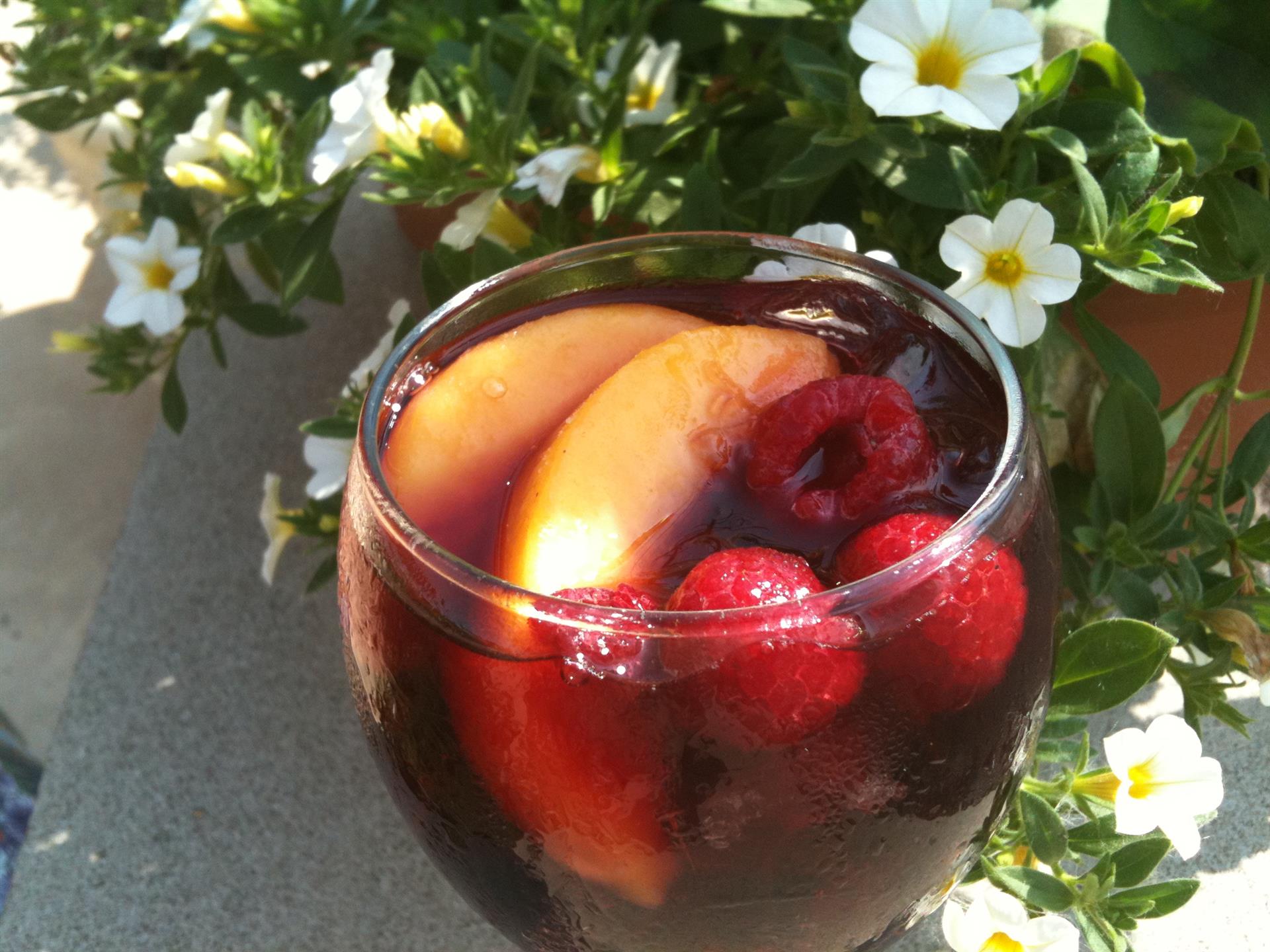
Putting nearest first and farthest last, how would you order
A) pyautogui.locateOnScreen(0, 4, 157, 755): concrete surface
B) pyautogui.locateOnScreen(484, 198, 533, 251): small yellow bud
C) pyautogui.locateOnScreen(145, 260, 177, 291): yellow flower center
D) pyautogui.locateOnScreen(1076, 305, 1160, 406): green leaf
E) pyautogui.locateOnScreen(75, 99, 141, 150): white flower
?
1. pyautogui.locateOnScreen(1076, 305, 1160, 406): green leaf
2. pyautogui.locateOnScreen(484, 198, 533, 251): small yellow bud
3. pyautogui.locateOnScreen(145, 260, 177, 291): yellow flower center
4. pyautogui.locateOnScreen(75, 99, 141, 150): white flower
5. pyautogui.locateOnScreen(0, 4, 157, 755): concrete surface

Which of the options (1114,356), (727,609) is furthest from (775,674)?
(1114,356)

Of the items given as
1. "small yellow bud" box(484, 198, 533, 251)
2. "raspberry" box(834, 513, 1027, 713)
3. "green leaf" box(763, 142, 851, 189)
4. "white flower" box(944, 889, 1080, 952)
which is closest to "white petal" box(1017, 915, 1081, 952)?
"white flower" box(944, 889, 1080, 952)

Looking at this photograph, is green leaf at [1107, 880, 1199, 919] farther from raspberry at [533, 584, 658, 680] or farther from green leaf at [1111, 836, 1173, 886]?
raspberry at [533, 584, 658, 680]

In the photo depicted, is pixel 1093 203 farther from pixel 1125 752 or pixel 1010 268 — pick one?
pixel 1125 752

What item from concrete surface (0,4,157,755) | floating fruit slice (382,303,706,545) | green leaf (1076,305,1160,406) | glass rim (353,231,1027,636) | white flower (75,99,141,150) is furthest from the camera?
concrete surface (0,4,157,755)

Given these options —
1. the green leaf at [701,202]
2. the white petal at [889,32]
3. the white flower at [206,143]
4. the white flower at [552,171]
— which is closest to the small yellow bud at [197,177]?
the white flower at [206,143]

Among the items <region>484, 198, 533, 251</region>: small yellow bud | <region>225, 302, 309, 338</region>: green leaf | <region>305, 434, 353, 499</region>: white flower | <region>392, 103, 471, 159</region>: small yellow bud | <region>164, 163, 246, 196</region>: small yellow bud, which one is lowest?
<region>225, 302, 309, 338</region>: green leaf

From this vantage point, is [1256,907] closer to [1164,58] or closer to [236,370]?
[1164,58]
